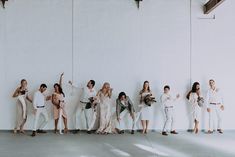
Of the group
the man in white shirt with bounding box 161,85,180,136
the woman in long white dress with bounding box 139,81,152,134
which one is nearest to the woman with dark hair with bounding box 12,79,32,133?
the woman in long white dress with bounding box 139,81,152,134

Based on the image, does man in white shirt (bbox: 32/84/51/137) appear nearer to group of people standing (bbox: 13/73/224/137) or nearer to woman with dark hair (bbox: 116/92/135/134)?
group of people standing (bbox: 13/73/224/137)

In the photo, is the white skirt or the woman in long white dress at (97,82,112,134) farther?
the white skirt

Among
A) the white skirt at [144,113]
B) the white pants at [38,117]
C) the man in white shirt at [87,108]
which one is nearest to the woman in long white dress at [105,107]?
the man in white shirt at [87,108]

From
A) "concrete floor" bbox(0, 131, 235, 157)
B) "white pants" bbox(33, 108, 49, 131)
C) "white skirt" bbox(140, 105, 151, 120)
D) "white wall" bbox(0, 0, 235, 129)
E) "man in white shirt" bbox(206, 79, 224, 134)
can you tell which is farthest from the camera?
"white wall" bbox(0, 0, 235, 129)

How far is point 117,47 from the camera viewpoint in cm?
1021

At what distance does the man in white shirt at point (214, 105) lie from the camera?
32.3ft

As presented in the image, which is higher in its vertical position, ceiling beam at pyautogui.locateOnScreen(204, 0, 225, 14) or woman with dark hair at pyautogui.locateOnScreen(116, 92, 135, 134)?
ceiling beam at pyautogui.locateOnScreen(204, 0, 225, 14)

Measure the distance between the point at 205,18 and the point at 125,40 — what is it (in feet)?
7.96

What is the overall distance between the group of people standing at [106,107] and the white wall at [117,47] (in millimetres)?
317

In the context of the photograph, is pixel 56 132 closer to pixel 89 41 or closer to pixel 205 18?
pixel 89 41

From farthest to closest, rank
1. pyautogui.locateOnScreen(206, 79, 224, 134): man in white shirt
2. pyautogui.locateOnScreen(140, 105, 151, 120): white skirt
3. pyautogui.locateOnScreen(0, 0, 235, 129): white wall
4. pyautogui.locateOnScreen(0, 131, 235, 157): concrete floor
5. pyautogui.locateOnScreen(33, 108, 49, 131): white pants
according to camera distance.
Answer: pyautogui.locateOnScreen(0, 0, 235, 129): white wall < pyautogui.locateOnScreen(206, 79, 224, 134): man in white shirt < pyautogui.locateOnScreen(140, 105, 151, 120): white skirt < pyautogui.locateOnScreen(33, 108, 49, 131): white pants < pyautogui.locateOnScreen(0, 131, 235, 157): concrete floor

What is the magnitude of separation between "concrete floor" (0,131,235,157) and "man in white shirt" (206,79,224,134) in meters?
0.53

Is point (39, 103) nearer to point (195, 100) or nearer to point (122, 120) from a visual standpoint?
point (122, 120)

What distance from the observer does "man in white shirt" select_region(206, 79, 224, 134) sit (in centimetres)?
984
